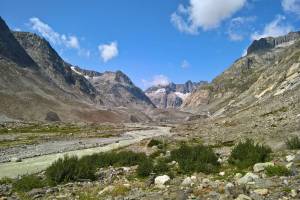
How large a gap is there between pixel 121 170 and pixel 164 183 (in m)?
6.06

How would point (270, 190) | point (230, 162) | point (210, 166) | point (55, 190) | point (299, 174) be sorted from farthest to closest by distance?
point (230, 162)
point (210, 166)
point (55, 190)
point (299, 174)
point (270, 190)

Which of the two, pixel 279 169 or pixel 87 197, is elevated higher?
pixel 279 169

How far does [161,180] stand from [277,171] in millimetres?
4991

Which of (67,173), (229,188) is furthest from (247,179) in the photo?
(67,173)

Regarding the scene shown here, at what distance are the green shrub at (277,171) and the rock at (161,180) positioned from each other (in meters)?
4.33

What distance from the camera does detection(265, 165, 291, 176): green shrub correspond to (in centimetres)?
1715

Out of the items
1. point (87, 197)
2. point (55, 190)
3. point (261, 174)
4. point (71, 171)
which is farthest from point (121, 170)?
point (261, 174)

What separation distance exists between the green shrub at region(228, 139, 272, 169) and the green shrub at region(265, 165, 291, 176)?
10.6 ft

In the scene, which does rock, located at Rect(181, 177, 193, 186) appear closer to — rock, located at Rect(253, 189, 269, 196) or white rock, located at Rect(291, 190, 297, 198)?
rock, located at Rect(253, 189, 269, 196)

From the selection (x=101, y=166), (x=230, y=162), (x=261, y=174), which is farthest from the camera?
(x=101, y=166)

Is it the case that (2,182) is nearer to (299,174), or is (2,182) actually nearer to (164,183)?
(164,183)

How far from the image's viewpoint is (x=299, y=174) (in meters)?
16.8

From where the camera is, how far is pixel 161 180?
1942 centimetres

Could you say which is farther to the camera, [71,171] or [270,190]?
[71,171]
